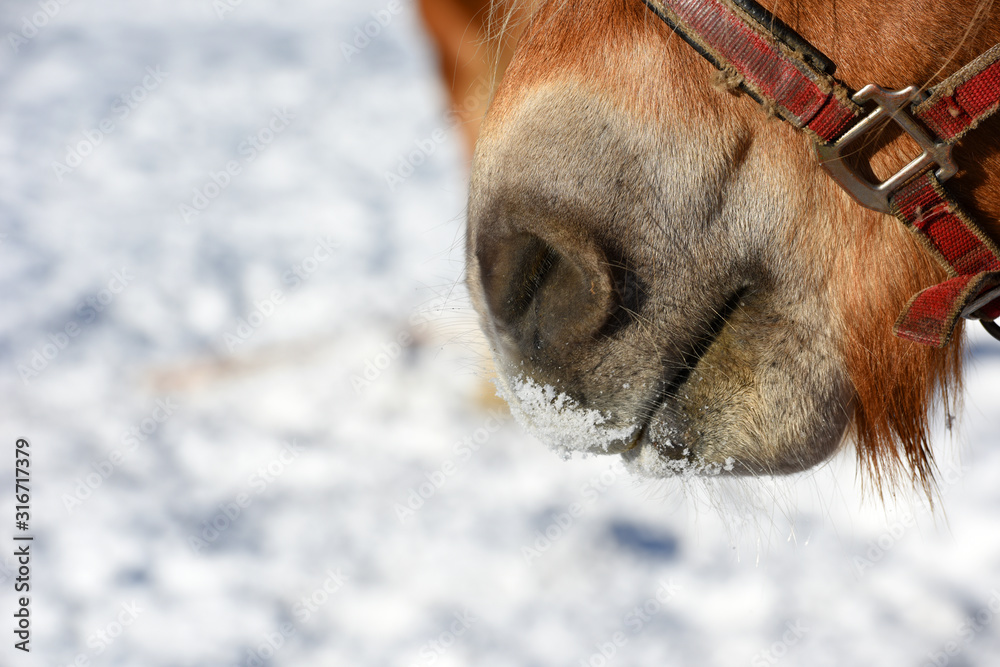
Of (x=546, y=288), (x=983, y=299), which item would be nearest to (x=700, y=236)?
(x=546, y=288)

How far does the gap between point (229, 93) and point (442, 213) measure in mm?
1298

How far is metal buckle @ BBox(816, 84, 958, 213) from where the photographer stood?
0.72 metres

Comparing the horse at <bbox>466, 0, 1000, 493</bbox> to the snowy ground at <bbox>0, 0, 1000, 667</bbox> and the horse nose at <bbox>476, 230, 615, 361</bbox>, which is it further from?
the snowy ground at <bbox>0, 0, 1000, 667</bbox>

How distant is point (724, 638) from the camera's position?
5.65ft

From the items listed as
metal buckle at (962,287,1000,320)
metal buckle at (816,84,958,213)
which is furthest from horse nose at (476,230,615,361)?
metal buckle at (962,287,1000,320)

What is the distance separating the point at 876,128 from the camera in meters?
0.75

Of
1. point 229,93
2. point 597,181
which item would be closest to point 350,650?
point 597,181

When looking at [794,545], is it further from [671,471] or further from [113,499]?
[113,499]

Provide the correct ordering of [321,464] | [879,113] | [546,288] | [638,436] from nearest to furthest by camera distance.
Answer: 1. [879,113]
2. [546,288]
3. [638,436]
4. [321,464]

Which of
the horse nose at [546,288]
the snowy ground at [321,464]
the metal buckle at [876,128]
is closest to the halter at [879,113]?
the metal buckle at [876,128]

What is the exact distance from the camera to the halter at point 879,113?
2.34 feet

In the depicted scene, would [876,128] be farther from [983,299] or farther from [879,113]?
[983,299]

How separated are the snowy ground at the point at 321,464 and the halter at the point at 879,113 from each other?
1.61 feet

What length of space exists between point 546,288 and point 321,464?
1.48m
